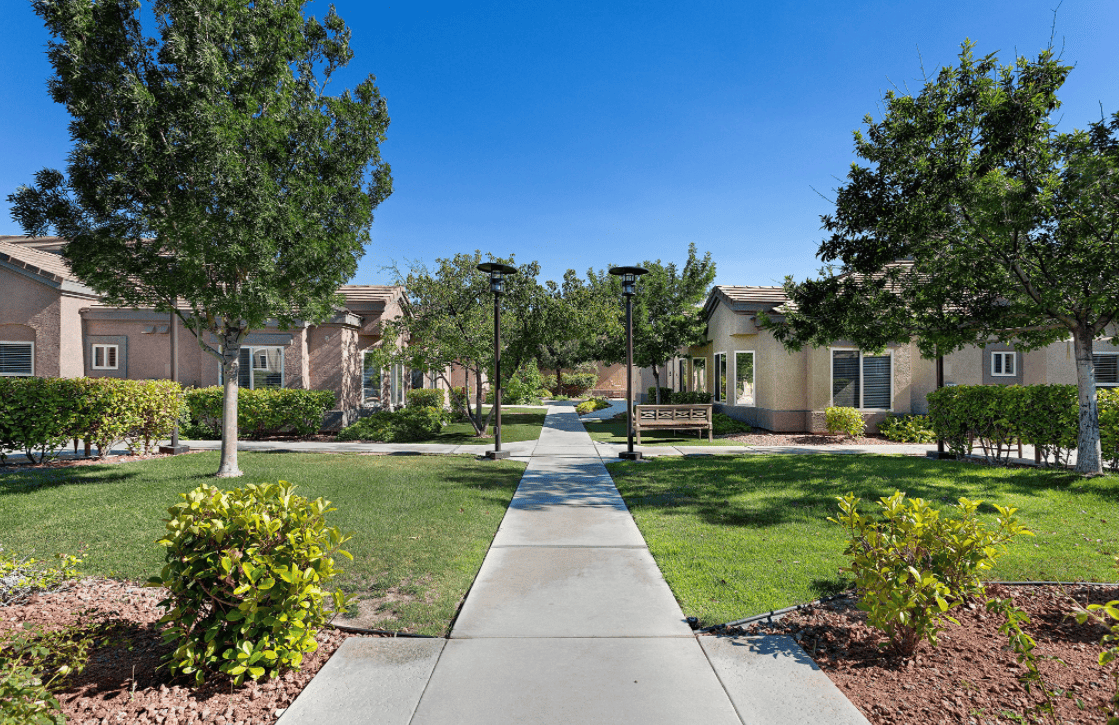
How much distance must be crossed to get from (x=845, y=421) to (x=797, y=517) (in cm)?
995

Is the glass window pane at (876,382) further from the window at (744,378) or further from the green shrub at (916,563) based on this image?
the green shrub at (916,563)

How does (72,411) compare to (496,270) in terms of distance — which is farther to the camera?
(496,270)

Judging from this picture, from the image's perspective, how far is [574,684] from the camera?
3.20 metres

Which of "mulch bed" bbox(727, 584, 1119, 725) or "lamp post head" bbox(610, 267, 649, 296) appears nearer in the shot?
"mulch bed" bbox(727, 584, 1119, 725)

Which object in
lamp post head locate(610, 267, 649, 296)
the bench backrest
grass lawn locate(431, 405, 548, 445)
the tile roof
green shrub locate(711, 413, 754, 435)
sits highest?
the tile roof

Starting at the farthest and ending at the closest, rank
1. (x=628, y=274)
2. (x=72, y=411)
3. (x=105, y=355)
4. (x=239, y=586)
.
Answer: (x=105, y=355) → (x=628, y=274) → (x=72, y=411) → (x=239, y=586)

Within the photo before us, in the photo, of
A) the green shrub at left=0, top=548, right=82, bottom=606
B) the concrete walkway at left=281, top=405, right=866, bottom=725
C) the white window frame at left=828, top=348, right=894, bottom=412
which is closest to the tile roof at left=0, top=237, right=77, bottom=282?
the green shrub at left=0, top=548, right=82, bottom=606

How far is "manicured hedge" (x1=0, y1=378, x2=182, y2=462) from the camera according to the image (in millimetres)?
9773

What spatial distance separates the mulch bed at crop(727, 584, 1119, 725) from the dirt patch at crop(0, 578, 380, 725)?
3.03 m

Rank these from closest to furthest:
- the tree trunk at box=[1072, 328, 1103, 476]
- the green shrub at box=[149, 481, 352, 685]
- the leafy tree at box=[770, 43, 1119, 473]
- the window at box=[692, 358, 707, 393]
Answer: the green shrub at box=[149, 481, 352, 685] < the leafy tree at box=[770, 43, 1119, 473] < the tree trunk at box=[1072, 328, 1103, 476] < the window at box=[692, 358, 707, 393]

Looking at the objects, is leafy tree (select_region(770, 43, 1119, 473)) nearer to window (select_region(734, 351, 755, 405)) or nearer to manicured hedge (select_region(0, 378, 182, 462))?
window (select_region(734, 351, 755, 405))

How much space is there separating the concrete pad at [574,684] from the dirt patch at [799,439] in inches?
475

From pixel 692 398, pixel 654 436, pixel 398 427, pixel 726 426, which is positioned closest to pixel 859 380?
pixel 726 426

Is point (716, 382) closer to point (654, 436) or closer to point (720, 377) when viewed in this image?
point (720, 377)
